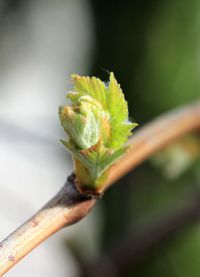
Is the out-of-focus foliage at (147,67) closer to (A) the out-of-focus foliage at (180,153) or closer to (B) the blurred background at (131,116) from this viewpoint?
(B) the blurred background at (131,116)

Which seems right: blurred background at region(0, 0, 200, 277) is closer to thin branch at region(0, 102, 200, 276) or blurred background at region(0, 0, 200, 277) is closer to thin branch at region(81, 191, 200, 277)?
thin branch at region(81, 191, 200, 277)

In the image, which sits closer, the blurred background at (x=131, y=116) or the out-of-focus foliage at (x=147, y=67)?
the blurred background at (x=131, y=116)

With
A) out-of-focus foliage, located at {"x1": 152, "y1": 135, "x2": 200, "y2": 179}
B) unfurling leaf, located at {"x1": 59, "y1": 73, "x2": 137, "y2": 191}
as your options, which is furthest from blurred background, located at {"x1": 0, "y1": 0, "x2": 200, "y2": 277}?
unfurling leaf, located at {"x1": 59, "y1": 73, "x2": 137, "y2": 191}

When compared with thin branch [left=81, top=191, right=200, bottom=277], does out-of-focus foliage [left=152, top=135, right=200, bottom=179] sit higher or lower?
higher

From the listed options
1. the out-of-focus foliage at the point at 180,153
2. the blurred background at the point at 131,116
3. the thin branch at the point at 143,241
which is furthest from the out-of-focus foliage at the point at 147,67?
the out-of-focus foliage at the point at 180,153

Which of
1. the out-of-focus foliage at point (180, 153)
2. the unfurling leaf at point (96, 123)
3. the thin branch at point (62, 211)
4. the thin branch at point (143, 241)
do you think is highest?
the unfurling leaf at point (96, 123)

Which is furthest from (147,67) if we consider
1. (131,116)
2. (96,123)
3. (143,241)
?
(96,123)
